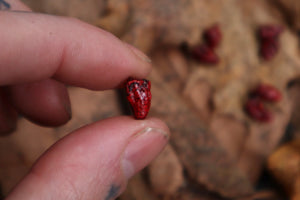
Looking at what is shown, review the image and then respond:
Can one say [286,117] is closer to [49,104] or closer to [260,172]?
[260,172]

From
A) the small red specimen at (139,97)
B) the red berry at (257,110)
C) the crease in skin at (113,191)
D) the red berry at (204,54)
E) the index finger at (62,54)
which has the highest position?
the index finger at (62,54)

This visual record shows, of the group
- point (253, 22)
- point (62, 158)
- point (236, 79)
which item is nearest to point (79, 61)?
point (62, 158)

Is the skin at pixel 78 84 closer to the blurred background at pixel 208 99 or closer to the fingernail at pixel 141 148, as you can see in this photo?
the fingernail at pixel 141 148

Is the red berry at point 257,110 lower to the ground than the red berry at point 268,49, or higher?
lower

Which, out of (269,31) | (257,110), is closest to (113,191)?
(257,110)

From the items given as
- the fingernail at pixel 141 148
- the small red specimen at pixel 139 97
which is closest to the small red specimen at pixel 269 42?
the small red specimen at pixel 139 97
